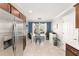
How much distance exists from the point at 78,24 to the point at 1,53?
208 cm

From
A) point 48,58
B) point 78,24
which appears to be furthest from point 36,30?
point 48,58

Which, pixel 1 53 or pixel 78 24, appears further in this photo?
pixel 78 24

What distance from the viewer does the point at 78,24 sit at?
288 centimetres

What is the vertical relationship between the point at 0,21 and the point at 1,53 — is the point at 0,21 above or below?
above

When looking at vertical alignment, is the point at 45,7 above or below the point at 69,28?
above

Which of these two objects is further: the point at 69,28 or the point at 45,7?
the point at 69,28

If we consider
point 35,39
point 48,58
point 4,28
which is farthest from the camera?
point 35,39

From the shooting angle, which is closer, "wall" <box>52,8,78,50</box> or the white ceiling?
the white ceiling

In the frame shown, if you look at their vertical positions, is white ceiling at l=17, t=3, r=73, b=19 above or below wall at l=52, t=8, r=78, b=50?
above

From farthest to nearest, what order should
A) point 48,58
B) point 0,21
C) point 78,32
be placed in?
point 78,32
point 0,21
point 48,58

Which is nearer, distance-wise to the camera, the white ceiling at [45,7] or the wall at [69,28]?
the white ceiling at [45,7]

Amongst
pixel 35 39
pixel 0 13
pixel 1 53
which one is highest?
pixel 0 13

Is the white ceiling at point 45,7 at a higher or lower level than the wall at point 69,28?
higher

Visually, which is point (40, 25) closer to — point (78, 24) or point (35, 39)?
point (35, 39)
